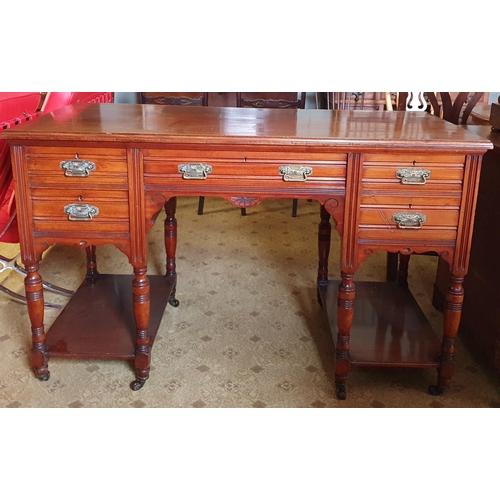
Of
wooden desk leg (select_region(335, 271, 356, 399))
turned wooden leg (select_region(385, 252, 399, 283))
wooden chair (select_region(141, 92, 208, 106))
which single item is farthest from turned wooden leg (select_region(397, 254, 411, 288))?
wooden chair (select_region(141, 92, 208, 106))

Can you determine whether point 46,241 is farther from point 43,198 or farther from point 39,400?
point 39,400

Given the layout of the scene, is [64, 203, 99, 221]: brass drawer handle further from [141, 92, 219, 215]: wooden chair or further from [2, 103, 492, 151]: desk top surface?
[141, 92, 219, 215]: wooden chair

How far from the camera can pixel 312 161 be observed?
5.99 feet

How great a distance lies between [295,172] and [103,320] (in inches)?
39.5

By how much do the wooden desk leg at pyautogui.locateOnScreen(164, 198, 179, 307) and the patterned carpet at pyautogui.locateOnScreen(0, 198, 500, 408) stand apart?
70mm

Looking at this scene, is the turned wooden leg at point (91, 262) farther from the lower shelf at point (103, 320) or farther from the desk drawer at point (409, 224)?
the desk drawer at point (409, 224)

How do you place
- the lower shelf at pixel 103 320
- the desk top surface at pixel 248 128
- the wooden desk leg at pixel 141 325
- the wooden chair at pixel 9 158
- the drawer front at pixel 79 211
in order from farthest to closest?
the wooden chair at pixel 9 158 → the lower shelf at pixel 103 320 → the wooden desk leg at pixel 141 325 → the drawer front at pixel 79 211 → the desk top surface at pixel 248 128

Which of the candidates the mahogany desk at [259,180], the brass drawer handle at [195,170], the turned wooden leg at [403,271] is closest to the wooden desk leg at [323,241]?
the turned wooden leg at [403,271]

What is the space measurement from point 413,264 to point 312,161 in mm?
1584

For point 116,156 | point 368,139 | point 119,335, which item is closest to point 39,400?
point 119,335

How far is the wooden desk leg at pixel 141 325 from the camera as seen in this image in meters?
2.02

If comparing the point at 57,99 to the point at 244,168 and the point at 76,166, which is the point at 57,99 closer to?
the point at 76,166

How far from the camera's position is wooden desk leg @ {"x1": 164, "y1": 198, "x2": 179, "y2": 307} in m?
2.66

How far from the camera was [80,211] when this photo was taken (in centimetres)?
191
